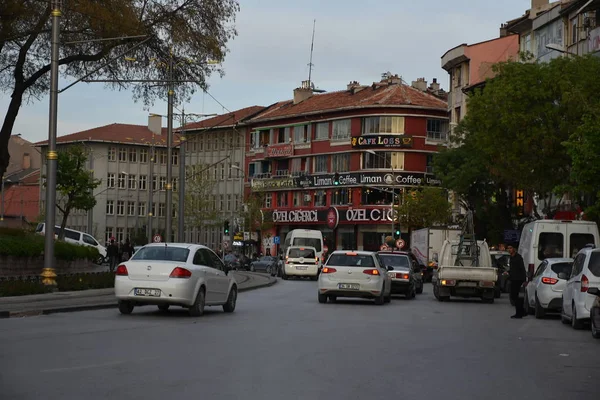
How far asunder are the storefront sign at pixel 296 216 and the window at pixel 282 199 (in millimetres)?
873

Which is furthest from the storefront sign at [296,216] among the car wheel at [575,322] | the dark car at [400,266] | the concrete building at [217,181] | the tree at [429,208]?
the car wheel at [575,322]

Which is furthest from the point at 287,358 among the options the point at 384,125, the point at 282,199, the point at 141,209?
the point at 141,209

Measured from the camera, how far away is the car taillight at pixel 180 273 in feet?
76.1

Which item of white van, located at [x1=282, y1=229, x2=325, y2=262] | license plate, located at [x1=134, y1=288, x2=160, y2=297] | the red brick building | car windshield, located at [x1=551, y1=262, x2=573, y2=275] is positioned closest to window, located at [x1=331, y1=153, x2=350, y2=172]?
the red brick building

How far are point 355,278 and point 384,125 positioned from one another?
7046 cm

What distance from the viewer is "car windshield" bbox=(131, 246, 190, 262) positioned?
77.9 ft

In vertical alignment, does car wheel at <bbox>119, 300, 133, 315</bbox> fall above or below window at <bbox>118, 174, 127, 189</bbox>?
below

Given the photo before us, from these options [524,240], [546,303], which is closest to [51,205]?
[546,303]

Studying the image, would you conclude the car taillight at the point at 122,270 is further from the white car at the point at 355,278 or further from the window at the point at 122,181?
the window at the point at 122,181

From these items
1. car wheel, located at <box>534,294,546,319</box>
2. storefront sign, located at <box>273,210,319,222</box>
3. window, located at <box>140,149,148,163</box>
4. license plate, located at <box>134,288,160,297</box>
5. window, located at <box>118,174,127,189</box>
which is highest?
window, located at <box>140,149,148,163</box>

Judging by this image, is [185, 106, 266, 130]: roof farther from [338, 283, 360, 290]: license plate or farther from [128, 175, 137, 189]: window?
[338, 283, 360, 290]: license plate

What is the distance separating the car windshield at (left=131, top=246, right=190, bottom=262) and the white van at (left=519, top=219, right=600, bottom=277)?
591 inches

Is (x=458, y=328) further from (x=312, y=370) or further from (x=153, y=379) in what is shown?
(x=153, y=379)

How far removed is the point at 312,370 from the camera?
13.3 m
